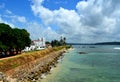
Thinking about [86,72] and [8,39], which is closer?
[86,72]

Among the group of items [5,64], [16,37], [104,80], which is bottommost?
[104,80]

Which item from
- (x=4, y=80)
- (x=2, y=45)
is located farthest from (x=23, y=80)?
(x=2, y=45)

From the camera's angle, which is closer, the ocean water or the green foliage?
the ocean water

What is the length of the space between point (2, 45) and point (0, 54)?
287 inches

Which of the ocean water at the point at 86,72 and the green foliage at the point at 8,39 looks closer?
the ocean water at the point at 86,72

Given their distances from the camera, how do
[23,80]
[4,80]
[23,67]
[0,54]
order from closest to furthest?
[4,80], [23,80], [23,67], [0,54]

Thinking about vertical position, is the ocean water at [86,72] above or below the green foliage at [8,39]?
below

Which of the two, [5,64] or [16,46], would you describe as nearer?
[5,64]

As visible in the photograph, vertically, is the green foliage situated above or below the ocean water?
above

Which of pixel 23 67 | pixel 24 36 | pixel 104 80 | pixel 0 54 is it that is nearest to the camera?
pixel 104 80

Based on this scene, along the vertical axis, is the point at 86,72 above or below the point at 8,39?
below

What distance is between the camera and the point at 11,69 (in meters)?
42.0

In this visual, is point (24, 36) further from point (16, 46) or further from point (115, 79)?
point (115, 79)

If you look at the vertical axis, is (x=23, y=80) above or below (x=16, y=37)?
below
